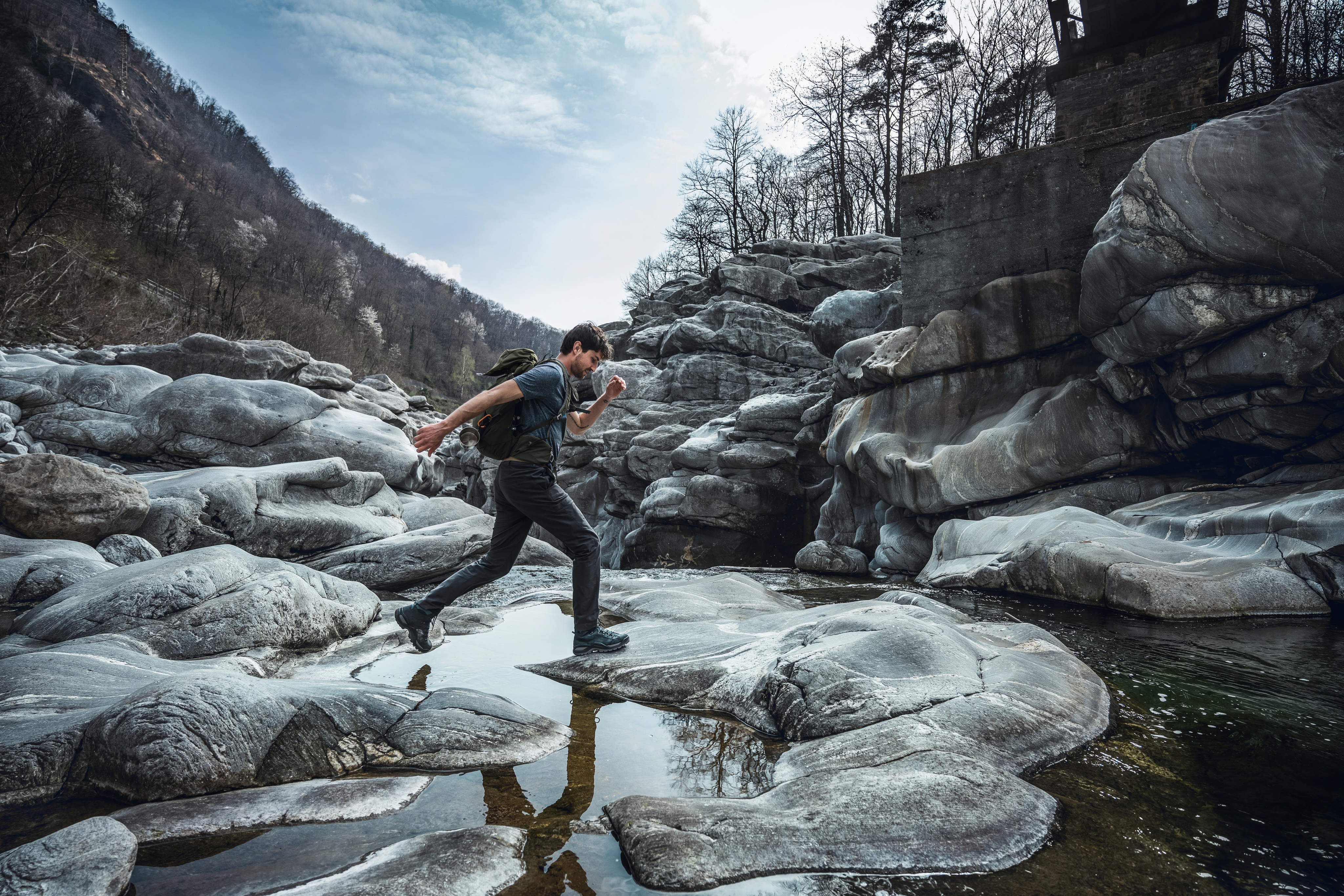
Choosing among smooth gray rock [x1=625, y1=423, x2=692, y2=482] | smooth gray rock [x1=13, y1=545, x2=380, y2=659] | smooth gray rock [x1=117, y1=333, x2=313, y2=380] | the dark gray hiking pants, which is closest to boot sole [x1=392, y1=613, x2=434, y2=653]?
the dark gray hiking pants

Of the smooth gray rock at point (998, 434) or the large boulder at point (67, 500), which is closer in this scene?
the large boulder at point (67, 500)

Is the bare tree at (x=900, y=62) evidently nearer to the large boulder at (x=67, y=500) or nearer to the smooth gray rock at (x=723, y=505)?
the smooth gray rock at (x=723, y=505)

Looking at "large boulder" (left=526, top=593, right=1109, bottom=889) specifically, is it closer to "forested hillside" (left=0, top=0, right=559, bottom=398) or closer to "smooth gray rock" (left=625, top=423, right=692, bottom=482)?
"smooth gray rock" (left=625, top=423, right=692, bottom=482)

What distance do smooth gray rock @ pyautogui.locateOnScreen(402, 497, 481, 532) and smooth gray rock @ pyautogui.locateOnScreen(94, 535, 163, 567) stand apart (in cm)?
319

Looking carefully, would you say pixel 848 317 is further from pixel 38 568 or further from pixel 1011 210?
pixel 38 568

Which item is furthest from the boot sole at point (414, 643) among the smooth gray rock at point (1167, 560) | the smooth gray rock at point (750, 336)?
the smooth gray rock at point (750, 336)

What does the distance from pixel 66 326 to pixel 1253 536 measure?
2918 cm

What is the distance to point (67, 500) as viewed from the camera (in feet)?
22.0

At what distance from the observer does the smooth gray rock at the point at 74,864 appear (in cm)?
149

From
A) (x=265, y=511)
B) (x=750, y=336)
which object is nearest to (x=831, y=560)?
(x=265, y=511)

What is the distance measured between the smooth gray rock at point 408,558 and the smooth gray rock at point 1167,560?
5.88 metres

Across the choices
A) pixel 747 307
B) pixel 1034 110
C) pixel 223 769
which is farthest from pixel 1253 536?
pixel 1034 110

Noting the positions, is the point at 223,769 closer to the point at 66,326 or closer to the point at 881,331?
the point at 881,331

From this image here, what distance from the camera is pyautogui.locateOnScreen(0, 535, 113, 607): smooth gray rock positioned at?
5.39 meters
